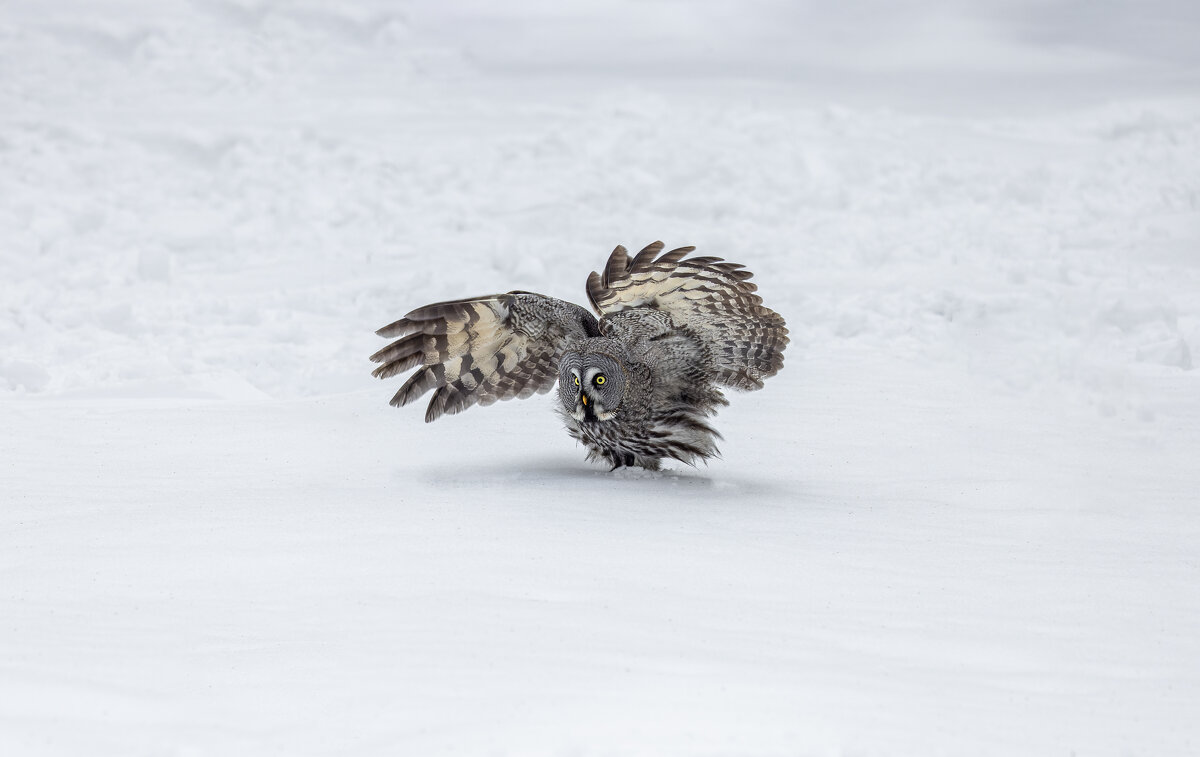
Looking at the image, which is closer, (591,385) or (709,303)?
(591,385)

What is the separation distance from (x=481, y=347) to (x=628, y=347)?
2.25ft

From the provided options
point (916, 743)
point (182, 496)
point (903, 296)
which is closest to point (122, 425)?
point (182, 496)

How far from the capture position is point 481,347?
537 centimetres

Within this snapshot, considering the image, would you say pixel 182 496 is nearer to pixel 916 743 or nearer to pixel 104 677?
pixel 104 677

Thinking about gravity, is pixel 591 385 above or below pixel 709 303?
below

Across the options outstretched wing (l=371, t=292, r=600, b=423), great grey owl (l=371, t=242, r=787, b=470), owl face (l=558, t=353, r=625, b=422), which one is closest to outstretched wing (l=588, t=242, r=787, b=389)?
great grey owl (l=371, t=242, r=787, b=470)

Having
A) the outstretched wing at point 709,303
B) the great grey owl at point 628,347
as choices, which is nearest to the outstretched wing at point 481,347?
the great grey owl at point 628,347

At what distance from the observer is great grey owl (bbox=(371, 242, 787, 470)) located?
5180 millimetres

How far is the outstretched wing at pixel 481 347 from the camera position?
205 inches

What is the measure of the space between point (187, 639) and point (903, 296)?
7.88 metres

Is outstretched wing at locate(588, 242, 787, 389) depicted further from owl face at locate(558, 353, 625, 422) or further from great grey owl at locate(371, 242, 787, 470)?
owl face at locate(558, 353, 625, 422)

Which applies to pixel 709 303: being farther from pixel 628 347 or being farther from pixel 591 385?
pixel 591 385

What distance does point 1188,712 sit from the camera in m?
2.87

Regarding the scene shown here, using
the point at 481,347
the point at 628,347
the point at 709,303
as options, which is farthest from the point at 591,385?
the point at 709,303
